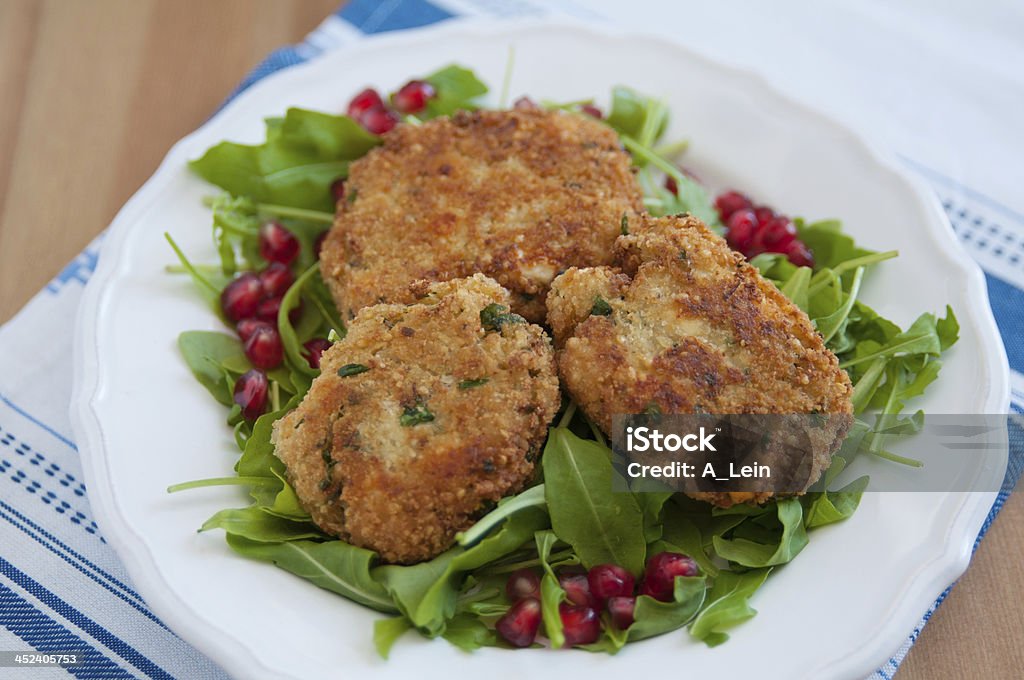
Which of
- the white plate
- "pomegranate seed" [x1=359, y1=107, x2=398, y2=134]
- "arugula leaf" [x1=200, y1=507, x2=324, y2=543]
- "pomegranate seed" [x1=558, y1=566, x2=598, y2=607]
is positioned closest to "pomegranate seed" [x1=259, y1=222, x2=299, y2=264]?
the white plate

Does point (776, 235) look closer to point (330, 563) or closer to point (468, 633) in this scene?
point (468, 633)

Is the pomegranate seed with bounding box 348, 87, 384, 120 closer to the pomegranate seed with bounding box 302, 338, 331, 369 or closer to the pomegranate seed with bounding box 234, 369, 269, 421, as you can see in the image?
the pomegranate seed with bounding box 302, 338, 331, 369

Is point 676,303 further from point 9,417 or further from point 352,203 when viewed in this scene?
point 9,417

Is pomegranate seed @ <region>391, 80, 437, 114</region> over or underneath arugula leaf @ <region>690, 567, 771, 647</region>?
over

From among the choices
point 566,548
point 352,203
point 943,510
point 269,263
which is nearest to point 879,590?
point 943,510

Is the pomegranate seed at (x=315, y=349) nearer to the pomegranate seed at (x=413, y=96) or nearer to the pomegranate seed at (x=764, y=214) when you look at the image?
the pomegranate seed at (x=413, y=96)
